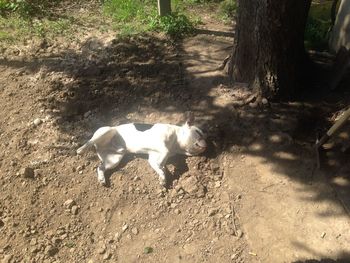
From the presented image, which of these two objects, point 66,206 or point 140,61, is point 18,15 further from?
point 66,206

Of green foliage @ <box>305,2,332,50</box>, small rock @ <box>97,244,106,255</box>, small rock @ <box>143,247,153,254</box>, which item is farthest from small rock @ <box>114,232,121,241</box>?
green foliage @ <box>305,2,332,50</box>

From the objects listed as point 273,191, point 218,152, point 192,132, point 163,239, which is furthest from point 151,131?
point 273,191

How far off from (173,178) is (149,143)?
1.47 ft

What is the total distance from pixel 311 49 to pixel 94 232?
3926 millimetres

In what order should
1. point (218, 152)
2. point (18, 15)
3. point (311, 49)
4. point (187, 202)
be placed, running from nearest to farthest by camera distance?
point (187, 202) < point (218, 152) < point (311, 49) < point (18, 15)

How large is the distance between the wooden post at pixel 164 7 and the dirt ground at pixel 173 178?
3.98ft

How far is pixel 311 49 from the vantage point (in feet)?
19.3

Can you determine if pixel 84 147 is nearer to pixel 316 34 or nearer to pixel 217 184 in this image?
pixel 217 184

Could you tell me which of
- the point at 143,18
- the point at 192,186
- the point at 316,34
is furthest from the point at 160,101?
the point at 316,34

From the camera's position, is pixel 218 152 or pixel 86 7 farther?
pixel 86 7

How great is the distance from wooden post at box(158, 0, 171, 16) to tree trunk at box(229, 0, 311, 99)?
1931 millimetres

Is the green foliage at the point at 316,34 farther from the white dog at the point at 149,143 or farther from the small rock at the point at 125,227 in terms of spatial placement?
the small rock at the point at 125,227

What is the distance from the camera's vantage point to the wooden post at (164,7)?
21.6ft

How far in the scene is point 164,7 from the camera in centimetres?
663
